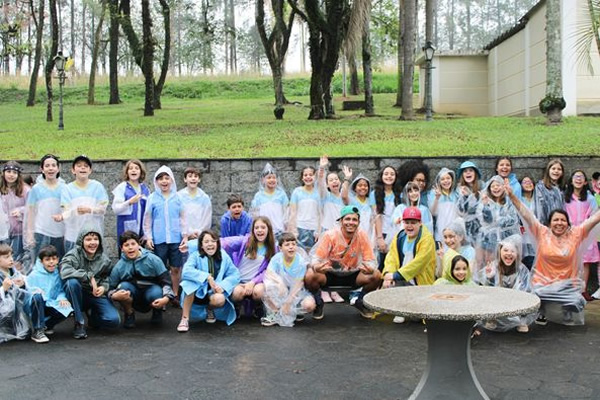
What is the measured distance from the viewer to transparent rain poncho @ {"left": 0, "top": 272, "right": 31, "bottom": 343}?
589 cm

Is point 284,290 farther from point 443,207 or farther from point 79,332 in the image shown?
point 443,207

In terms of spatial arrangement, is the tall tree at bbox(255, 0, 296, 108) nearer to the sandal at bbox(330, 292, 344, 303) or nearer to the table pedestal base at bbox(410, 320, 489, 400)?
the sandal at bbox(330, 292, 344, 303)

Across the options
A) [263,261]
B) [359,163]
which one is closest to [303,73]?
[359,163]

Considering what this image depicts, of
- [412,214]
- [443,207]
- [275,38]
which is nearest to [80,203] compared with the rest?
[412,214]

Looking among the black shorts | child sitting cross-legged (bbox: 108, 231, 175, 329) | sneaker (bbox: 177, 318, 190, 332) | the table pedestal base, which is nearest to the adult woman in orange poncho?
the black shorts

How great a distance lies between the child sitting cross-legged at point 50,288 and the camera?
5965 mm

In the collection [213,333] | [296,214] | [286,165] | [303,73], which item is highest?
→ [303,73]

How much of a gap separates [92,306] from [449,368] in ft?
11.4

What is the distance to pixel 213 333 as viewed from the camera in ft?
20.0

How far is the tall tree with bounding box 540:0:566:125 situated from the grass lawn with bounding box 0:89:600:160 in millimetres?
422

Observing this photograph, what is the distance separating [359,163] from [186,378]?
4.84m

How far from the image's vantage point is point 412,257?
20.8 ft

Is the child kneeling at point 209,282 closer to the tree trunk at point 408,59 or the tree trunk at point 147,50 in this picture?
the tree trunk at point 408,59

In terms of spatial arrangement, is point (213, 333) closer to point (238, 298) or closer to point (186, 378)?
point (238, 298)
